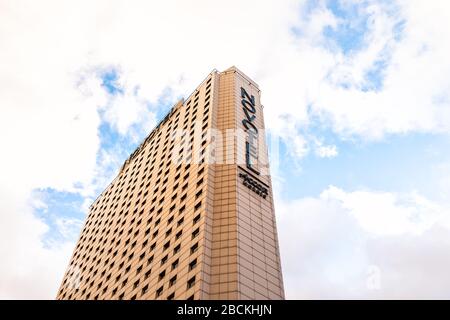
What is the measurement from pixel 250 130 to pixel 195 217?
52.9 feet

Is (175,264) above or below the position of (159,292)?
above

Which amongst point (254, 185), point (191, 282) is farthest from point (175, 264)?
point (254, 185)

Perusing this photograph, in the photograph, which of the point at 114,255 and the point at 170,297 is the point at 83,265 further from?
the point at 170,297

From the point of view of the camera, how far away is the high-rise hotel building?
34750 millimetres

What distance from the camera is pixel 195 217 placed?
3994cm

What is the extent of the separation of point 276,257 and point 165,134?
3532 cm

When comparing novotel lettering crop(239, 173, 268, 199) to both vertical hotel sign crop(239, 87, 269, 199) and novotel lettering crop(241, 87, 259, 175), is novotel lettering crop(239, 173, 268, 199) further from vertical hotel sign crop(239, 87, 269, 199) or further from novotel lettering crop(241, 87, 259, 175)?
novotel lettering crop(241, 87, 259, 175)

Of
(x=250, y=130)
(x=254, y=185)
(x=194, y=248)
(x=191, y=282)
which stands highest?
(x=250, y=130)

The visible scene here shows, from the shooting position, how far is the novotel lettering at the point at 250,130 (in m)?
47.1

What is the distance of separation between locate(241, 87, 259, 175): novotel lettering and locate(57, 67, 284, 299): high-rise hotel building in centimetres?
17

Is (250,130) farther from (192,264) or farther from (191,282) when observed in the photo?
(191,282)

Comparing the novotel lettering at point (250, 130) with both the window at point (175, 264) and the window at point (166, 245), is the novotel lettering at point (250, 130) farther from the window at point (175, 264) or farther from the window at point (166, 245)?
the window at point (175, 264)
